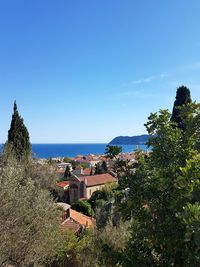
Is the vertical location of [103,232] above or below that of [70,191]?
above

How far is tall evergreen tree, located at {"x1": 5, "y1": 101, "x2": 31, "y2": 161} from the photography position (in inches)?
1315

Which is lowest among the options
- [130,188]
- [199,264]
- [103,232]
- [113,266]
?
[103,232]

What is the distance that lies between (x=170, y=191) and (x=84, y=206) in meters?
40.4

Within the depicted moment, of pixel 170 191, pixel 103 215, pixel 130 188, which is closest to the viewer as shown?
pixel 170 191

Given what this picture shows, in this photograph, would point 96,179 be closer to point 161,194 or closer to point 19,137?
point 19,137

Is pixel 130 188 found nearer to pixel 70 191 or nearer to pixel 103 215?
pixel 103 215

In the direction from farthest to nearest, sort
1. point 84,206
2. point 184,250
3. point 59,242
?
1. point 84,206
2. point 59,242
3. point 184,250

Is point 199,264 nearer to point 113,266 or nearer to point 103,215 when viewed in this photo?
point 113,266

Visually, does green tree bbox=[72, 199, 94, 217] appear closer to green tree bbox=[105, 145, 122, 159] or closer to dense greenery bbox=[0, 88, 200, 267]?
dense greenery bbox=[0, 88, 200, 267]

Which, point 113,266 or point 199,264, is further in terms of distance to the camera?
point 113,266

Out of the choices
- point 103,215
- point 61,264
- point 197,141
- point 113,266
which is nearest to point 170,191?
point 197,141

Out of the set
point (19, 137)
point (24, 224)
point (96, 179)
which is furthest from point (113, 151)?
point (96, 179)

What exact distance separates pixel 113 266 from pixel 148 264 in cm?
96

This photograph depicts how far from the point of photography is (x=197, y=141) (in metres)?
8.27
